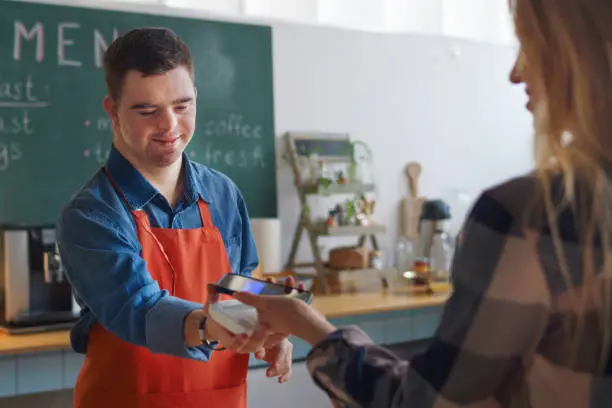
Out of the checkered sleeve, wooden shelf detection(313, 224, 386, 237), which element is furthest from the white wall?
the checkered sleeve

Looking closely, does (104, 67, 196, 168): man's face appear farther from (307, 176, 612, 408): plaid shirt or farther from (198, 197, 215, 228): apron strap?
(307, 176, 612, 408): plaid shirt

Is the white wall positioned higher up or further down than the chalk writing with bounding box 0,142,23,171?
higher up

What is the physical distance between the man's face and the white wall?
1468 millimetres

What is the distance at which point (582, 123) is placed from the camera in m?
0.69

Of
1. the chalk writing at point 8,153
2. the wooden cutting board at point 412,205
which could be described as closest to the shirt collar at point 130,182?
the chalk writing at point 8,153

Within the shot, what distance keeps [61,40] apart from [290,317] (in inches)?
71.4

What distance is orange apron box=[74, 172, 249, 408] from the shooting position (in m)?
1.29

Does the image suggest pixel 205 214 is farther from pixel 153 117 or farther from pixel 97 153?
pixel 97 153

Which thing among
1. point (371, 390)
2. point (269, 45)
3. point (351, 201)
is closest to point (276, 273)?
point (351, 201)

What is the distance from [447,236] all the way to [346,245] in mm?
460

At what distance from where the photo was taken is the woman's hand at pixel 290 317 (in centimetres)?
92

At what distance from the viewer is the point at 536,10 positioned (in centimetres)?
71

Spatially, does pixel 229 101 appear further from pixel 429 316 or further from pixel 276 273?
pixel 429 316

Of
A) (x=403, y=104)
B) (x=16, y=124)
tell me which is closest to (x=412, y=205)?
(x=403, y=104)
